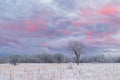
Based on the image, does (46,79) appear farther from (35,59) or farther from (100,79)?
(35,59)

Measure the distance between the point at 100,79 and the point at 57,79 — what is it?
10.2 feet

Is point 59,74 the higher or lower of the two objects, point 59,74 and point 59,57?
the lower

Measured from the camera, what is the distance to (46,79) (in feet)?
52.5

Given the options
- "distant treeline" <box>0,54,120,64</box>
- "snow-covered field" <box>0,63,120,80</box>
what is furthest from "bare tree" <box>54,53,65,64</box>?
"snow-covered field" <box>0,63,120,80</box>

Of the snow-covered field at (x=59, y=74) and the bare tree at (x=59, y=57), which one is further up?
the bare tree at (x=59, y=57)

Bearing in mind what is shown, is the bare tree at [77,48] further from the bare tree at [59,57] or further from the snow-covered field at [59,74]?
the snow-covered field at [59,74]

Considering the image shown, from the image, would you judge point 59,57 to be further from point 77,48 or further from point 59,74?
point 59,74

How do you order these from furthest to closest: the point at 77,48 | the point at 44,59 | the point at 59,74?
the point at 44,59
the point at 77,48
the point at 59,74

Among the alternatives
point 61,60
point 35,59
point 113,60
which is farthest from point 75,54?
point 113,60

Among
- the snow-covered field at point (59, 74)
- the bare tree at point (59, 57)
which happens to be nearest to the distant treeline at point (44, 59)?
the bare tree at point (59, 57)

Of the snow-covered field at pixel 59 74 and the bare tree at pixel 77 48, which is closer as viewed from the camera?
the snow-covered field at pixel 59 74

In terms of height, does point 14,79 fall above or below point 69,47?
below

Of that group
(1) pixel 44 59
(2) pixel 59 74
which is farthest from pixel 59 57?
(2) pixel 59 74

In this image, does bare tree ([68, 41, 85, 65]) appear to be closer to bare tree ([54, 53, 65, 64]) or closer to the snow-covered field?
bare tree ([54, 53, 65, 64])
